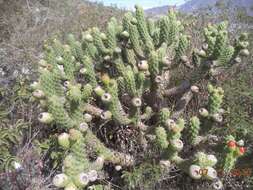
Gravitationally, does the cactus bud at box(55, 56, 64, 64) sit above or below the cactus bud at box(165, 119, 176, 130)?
above

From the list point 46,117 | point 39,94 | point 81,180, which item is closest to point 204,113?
point 81,180

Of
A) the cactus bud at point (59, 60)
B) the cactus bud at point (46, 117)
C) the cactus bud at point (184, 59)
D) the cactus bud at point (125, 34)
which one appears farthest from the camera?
the cactus bud at point (59, 60)

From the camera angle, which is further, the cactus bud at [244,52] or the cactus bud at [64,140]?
the cactus bud at [244,52]

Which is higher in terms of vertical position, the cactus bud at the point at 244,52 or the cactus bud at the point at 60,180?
the cactus bud at the point at 244,52

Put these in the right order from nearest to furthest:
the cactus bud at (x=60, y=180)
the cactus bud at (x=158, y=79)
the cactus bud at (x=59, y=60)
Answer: the cactus bud at (x=60, y=180)
the cactus bud at (x=158, y=79)
the cactus bud at (x=59, y=60)

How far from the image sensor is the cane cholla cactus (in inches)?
129

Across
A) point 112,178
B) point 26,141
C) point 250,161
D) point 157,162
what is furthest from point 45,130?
point 250,161

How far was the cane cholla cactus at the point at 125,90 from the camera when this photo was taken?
3.27 m

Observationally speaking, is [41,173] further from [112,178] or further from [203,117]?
[203,117]

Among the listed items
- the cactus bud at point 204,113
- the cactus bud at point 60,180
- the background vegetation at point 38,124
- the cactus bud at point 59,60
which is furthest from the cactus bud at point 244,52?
the cactus bud at point 60,180

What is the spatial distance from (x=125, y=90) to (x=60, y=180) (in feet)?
4.02
